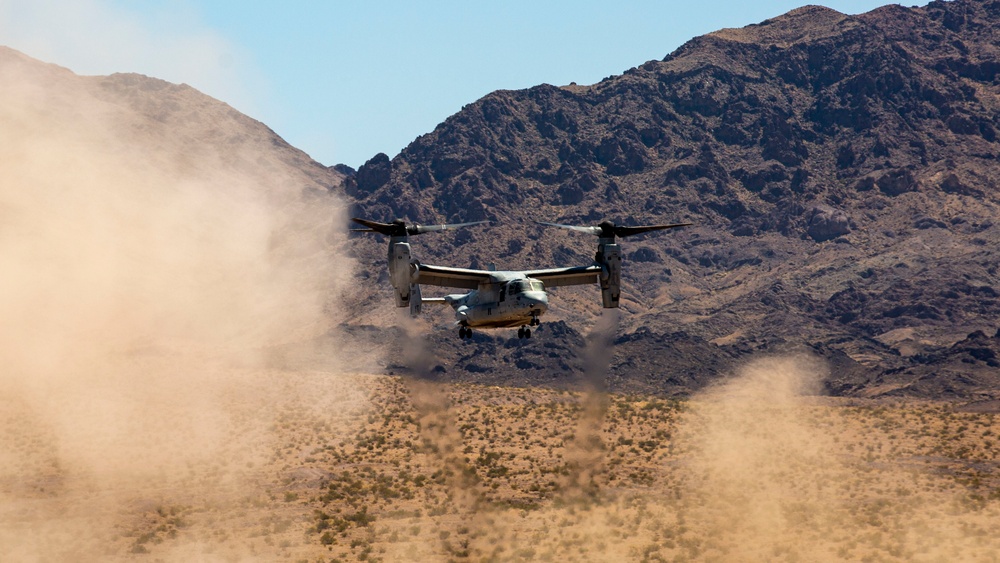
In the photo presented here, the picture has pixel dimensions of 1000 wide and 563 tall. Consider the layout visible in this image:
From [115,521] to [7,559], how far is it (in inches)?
299

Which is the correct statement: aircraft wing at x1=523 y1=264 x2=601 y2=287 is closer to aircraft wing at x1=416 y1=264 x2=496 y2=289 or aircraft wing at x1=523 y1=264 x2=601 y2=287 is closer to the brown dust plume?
aircraft wing at x1=416 y1=264 x2=496 y2=289

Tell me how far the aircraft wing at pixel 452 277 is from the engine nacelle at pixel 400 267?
191cm

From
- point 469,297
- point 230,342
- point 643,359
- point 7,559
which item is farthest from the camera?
point 643,359

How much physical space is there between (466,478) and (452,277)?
90.3ft

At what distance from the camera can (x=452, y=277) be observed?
58094 mm

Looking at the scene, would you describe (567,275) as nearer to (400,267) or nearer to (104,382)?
(400,267)

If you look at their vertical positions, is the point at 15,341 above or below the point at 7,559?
above

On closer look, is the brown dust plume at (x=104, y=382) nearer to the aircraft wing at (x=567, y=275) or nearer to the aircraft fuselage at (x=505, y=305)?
the aircraft fuselage at (x=505, y=305)

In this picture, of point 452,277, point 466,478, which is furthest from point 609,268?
point 466,478

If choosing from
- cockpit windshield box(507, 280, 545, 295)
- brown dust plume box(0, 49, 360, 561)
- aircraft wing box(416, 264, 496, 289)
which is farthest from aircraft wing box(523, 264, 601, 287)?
brown dust plume box(0, 49, 360, 561)

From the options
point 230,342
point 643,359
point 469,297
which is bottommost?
point 643,359

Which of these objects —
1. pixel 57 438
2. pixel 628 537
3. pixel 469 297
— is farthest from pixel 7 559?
pixel 628 537

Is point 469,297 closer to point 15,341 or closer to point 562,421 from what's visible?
point 562,421

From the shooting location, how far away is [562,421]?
97.1 meters
